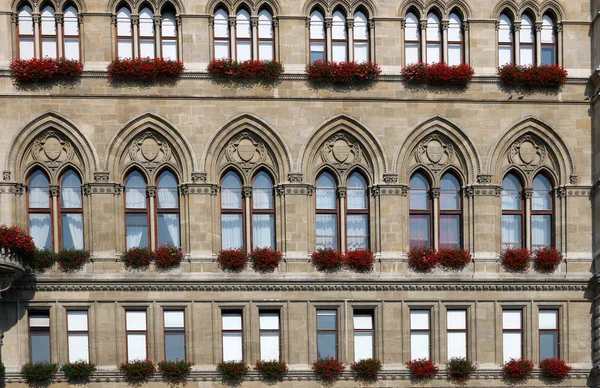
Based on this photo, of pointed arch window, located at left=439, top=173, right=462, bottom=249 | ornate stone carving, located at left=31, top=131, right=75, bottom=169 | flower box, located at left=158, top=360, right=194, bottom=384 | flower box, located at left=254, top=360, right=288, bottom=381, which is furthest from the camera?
pointed arch window, located at left=439, top=173, right=462, bottom=249

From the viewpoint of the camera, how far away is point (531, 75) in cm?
3909

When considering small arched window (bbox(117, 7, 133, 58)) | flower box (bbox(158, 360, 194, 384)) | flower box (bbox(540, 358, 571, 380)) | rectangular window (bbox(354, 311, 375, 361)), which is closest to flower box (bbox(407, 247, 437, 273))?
rectangular window (bbox(354, 311, 375, 361))

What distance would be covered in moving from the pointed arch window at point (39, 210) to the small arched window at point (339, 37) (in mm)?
9614

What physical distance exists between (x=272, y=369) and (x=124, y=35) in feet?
36.1

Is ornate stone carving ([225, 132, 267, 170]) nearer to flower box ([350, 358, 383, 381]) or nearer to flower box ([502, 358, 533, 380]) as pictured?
flower box ([350, 358, 383, 381])

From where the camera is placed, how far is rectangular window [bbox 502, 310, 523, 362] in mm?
39000

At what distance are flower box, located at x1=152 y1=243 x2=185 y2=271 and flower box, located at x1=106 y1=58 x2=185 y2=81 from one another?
5.14 metres

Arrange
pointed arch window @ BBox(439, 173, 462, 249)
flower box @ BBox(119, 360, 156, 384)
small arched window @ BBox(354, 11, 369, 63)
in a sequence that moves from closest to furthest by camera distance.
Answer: flower box @ BBox(119, 360, 156, 384), pointed arch window @ BBox(439, 173, 462, 249), small arched window @ BBox(354, 11, 369, 63)

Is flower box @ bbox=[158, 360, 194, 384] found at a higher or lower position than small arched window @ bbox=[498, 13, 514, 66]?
lower

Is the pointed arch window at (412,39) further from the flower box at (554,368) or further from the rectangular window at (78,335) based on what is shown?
the rectangular window at (78,335)

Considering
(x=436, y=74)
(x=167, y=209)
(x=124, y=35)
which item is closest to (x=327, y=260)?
(x=167, y=209)

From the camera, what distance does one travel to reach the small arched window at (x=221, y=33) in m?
39.0

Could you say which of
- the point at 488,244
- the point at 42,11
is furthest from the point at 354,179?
the point at 42,11

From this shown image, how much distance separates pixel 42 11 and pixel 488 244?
15.2 meters
